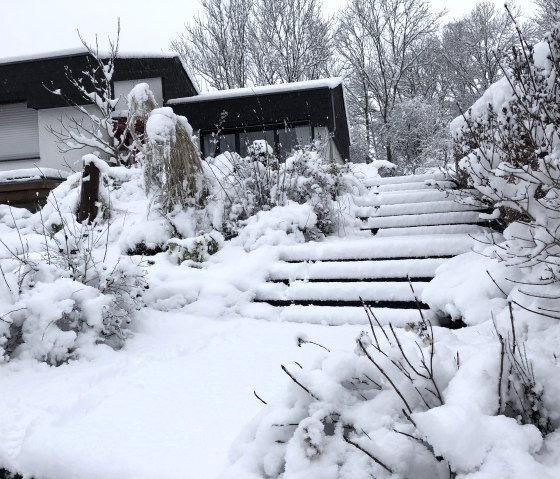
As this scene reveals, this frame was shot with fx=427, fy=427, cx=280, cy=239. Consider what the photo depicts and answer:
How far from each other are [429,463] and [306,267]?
2930mm

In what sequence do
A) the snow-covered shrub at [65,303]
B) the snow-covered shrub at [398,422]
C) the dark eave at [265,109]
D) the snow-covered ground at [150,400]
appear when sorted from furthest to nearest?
the dark eave at [265,109]
the snow-covered shrub at [65,303]
the snow-covered ground at [150,400]
the snow-covered shrub at [398,422]

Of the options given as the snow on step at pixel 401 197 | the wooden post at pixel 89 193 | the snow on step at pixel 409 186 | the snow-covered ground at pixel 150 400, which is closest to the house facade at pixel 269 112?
the snow on step at pixel 409 186

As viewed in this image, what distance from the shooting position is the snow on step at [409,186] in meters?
5.81

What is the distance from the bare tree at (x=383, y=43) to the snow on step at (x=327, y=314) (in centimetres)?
1754

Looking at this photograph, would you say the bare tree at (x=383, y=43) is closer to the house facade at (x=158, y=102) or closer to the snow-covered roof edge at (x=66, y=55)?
the house facade at (x=158, y=102)

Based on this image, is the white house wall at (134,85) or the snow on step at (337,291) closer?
the snow on step at (337,291)

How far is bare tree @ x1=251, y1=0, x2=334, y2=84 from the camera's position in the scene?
67.6 ft

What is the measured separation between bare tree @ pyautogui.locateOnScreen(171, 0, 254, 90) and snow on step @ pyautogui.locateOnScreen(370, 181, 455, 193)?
17.0 meters

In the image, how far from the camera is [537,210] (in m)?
2.04

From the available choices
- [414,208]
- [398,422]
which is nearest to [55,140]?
[414,208]

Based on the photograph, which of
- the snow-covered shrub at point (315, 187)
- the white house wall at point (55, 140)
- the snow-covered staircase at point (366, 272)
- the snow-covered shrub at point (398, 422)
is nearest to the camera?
the snow-covered shrub at point (398, 422)

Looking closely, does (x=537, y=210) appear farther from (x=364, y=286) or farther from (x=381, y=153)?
(x=381, y=153)

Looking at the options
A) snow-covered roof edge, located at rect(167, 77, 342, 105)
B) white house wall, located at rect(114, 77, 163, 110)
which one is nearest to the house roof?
white house wall, located at rect(114, 77, 163, 110)

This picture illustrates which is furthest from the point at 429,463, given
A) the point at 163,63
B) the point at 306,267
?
the point at 163,63
